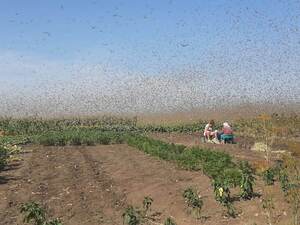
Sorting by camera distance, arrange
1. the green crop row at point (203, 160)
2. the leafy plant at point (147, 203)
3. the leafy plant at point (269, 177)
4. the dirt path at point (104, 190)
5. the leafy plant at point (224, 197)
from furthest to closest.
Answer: the green crop row at point (203, 160)
the leafy plant at point (269, 177)
the dirt path at point (104, 190)
the leafy plant at point (147, 203)
the leafy plant at point (224, 197)

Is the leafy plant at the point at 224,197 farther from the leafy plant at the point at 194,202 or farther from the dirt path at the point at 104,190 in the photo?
the leafy plant at the point at 194,202

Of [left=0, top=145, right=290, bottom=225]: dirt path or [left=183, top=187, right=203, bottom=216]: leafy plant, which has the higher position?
[left=183, top=187, right=203, bottom=216]: leafy plant

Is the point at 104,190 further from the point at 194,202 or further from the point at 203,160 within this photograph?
the point at 194,202

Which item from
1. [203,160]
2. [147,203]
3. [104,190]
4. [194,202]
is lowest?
[104,190]

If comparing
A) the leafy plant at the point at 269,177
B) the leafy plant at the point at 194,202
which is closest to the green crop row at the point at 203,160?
the leafy plant at the point at 269,177

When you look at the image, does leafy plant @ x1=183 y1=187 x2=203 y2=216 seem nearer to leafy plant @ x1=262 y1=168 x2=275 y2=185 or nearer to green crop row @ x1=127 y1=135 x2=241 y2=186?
green crop row @ x1=127 y1=135 x2=241 y2=186

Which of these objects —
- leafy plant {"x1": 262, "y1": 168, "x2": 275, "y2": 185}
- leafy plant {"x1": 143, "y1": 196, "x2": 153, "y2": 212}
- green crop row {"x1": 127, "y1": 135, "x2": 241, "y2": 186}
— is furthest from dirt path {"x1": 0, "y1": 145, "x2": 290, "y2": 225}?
leafy plant {"x1": 262, "y1": 168, "x2": 275, "y2": 185}

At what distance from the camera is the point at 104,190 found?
597 inches

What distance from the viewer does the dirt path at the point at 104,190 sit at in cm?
1181

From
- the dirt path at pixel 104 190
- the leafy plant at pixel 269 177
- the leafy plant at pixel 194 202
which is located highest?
the leafy plant at pixel 269 177

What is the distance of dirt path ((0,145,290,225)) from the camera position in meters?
11.8

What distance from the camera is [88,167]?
66.7 ft

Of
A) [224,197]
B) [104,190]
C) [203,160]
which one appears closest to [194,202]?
[224,197]

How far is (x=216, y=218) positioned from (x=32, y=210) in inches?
143
